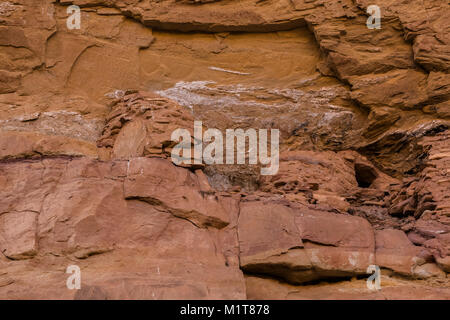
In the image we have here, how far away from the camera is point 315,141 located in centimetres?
907

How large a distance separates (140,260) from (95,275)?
0.48 metres

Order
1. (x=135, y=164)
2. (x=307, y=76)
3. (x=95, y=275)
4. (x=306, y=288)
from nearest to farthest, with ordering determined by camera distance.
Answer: (x=95, y=275) → (x=306, y=288) → (x=135, y=164) → (x=307, y=76)

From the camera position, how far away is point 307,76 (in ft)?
31.4

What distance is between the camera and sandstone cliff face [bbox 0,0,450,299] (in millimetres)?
5980

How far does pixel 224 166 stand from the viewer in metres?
8.60

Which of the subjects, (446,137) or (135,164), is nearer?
(135,164)

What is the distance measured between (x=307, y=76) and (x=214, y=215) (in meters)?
3.88

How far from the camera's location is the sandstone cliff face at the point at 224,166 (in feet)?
19.6

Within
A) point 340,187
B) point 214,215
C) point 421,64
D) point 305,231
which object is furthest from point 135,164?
point 421,64

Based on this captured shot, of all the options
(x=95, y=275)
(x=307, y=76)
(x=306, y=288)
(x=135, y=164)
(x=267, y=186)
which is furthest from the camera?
(x=307, y=76)

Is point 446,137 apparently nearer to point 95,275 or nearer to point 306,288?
point 306,288

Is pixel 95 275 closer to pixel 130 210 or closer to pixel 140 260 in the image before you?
pixel 140 260
